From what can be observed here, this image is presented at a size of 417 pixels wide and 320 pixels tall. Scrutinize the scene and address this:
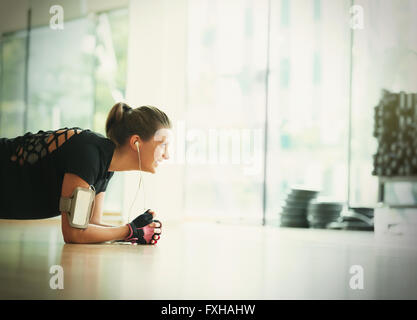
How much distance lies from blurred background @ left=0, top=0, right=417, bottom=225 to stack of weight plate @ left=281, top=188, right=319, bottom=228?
132 mm

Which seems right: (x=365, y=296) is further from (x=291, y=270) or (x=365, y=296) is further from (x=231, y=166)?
(x=231, y=166)

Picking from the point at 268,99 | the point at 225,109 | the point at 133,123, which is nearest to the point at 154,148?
the point at 133,123

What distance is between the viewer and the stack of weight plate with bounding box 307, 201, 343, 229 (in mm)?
3312

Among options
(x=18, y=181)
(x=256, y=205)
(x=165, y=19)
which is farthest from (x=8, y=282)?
(x=256, y=205)

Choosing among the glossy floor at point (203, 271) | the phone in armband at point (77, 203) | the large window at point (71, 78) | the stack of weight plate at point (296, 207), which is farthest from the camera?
the large window at point (71, 78)

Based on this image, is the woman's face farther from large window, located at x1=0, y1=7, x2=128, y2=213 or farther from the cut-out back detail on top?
large window, located at x1=0, y1=7, x2=128, y2=213

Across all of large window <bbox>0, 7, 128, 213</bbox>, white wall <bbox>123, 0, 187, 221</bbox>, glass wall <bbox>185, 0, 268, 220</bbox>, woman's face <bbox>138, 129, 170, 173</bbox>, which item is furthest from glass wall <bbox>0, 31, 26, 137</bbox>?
woman's face <bbox>138, 129, 170, 173</bbox>

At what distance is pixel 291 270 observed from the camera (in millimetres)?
1290

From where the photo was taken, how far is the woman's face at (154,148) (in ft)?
5.43

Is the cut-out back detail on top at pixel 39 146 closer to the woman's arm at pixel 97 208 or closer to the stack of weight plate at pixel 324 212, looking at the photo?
the woman's arm at pixel 97 208

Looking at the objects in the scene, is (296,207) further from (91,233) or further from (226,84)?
(91,233)

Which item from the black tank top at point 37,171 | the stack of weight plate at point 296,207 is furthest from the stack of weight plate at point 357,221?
the black tank top at point 37,171

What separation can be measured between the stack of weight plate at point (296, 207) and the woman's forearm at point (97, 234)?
1.88 metres

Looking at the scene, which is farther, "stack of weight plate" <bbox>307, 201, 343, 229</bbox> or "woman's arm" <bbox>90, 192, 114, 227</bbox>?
"stack of weight plate" <bbox>307, 201, 343, 229</bbox>
